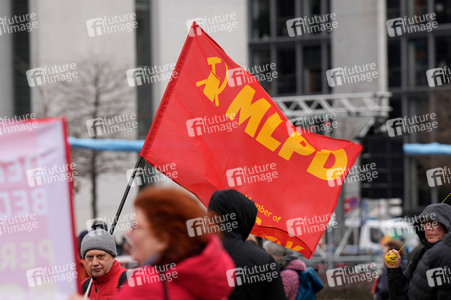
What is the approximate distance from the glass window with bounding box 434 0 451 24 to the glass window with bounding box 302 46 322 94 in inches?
247

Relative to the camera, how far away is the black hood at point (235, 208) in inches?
189

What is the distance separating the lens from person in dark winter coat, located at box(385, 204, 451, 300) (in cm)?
646

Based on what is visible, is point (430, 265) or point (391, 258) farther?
point (391, 258)

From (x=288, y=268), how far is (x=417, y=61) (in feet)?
128

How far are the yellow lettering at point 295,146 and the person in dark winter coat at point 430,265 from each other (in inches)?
42.0

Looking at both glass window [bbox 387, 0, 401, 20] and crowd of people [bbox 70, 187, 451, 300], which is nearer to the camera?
crowd of people [bbox 70, 187, 451, 300]

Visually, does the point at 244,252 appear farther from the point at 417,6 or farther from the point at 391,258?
the point at 417,6

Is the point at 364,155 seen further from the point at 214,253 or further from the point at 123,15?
the point at 214,253

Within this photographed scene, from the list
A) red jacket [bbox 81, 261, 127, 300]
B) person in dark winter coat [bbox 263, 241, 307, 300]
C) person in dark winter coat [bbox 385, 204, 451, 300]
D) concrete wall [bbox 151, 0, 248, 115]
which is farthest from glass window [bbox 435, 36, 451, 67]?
red jacket [bbox 81, 261, 127, 300]

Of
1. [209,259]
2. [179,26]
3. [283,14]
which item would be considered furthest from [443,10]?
[209,259]

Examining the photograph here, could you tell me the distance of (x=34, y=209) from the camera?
11.0ft

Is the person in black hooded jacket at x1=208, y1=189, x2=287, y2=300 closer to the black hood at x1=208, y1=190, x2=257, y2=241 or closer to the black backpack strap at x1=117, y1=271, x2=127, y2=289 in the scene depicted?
the black hood at x1=208, y1=190, x2=257, y2=241

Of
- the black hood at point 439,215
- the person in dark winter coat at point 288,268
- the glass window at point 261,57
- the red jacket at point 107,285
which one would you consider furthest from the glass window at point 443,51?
the red jacket at point 107,285

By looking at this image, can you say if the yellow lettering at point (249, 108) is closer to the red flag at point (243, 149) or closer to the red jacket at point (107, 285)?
the red flag at point (243, 149)
